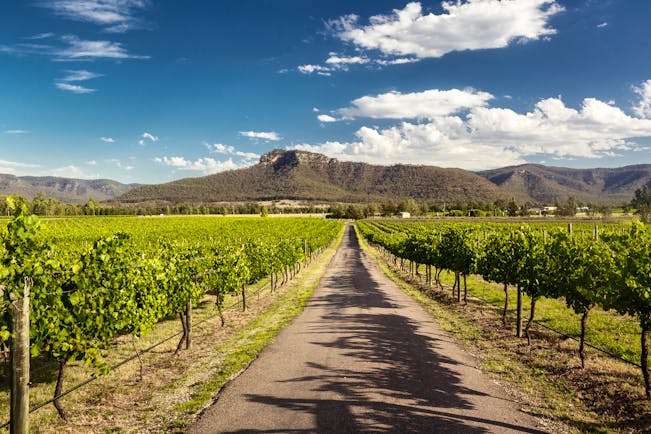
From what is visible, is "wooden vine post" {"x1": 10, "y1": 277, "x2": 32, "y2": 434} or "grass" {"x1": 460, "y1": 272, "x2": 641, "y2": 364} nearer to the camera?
"wooden vine post" {"x1": 10, "y1": 277, "x2": 32, "y2": 434}

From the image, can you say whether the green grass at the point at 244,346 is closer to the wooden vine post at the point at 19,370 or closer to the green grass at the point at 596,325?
the wooden vine post at the point at 19,370

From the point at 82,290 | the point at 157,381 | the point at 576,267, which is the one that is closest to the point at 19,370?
the point at 82,290

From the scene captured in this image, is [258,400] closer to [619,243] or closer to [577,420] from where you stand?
[577,420]

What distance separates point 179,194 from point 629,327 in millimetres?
204604

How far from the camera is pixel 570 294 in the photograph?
34.7 ft

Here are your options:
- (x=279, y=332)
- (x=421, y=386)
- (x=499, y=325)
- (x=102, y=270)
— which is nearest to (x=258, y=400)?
(x=421, y=386)

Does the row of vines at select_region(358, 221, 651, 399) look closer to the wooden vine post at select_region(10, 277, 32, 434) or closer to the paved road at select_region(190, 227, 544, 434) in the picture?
the paved road at select_region(190, 227, 544, 434)

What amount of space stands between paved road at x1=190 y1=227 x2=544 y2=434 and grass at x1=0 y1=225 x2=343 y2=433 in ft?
2.09

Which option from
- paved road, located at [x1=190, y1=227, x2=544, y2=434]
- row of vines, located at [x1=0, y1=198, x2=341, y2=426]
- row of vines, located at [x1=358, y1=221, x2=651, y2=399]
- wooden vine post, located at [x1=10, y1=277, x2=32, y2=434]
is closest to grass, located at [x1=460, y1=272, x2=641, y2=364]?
row of vines, located at [x1=358, y1=221, x2=651, y2=399]

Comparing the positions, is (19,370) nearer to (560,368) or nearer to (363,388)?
(363,388)

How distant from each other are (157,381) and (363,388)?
492 cm

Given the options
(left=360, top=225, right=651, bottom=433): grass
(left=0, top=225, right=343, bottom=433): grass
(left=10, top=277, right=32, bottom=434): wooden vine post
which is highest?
(left=10, top=277, right=32, bottom=434): wooden vine post

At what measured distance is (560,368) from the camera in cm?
975

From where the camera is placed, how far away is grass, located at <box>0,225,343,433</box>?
723 centimetres
